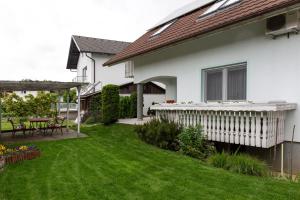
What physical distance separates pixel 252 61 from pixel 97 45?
20.4m

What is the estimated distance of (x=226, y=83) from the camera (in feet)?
28.1

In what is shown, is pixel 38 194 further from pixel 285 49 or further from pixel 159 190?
pixel 285 49

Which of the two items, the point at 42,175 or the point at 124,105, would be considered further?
the point at 124,105

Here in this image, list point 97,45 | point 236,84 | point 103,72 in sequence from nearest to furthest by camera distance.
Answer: point 236,84
point 103,72
point 97,45

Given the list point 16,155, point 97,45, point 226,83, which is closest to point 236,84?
point 226,83

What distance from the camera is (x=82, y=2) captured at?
53.5 feet

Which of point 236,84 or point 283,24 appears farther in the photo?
point 236,84

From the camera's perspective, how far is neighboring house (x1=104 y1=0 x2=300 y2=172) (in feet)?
21.1

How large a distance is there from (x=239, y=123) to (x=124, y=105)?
503 inches

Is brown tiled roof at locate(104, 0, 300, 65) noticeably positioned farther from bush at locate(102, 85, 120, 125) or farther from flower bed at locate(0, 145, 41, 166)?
flower bed at locate(0, 145, 41, 166)

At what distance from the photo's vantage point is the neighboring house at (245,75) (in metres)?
6.43

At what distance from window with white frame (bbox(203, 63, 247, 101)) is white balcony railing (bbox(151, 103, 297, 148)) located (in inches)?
50.0

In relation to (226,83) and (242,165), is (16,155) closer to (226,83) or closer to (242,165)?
(242,165)

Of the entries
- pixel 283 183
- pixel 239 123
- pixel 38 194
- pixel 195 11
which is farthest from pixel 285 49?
pixel 38 194
